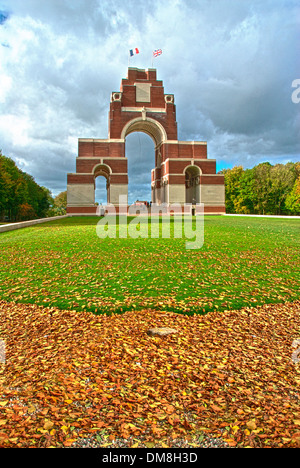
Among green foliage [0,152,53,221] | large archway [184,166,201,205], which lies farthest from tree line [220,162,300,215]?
green foliage [0,152,53,221]

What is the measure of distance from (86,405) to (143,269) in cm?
527

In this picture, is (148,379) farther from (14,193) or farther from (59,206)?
(59,206)

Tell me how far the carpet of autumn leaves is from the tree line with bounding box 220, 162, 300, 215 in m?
53.1

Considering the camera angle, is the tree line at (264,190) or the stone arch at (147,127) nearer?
the stone arch at (147,127)

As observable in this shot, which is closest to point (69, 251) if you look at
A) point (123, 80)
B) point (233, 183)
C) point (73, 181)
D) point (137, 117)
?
point (73, 181)

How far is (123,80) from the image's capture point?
44656 mm

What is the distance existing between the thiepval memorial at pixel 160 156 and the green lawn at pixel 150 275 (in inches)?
1222

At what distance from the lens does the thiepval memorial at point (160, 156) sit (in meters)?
41.8

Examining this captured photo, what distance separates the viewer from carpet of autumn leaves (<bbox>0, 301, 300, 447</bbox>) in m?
2.56

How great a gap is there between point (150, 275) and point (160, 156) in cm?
→ 4135

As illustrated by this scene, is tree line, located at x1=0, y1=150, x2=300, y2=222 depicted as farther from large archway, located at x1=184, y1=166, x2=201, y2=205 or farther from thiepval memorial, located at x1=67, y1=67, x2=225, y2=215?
large archway, located at x1=184, y1=166, x2=201, y2=205

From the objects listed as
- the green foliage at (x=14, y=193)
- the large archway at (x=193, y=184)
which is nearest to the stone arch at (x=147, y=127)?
the large archway at (x=193, y=184)

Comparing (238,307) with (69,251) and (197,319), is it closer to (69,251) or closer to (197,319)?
(197,319)

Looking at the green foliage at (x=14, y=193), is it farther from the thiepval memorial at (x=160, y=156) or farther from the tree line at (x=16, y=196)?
the thiepval memorial at (x=160, y=156)
